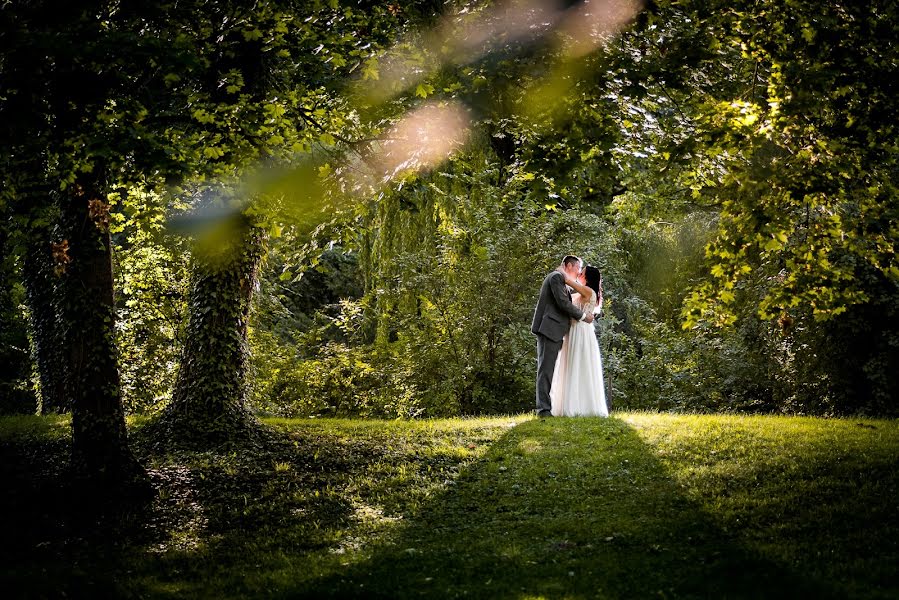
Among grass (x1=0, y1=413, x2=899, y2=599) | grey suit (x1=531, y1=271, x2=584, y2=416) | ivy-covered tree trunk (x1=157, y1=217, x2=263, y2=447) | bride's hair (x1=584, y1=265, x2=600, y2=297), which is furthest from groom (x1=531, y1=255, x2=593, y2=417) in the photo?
ivy-covered tree trunk (x1=157, y1=217, x2=263, y2=447)

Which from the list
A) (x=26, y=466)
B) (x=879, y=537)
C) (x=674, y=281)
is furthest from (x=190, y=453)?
(x=674, y=281)

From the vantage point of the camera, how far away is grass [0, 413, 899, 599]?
522cm

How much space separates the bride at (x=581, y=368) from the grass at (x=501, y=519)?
1.62m

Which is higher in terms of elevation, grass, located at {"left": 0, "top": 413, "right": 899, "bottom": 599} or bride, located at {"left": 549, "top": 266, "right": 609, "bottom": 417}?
bride, located at {"left": 549, "top": 266, "right": 609, "bottom": 417}

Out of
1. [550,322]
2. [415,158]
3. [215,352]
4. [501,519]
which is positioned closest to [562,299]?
[550,322]

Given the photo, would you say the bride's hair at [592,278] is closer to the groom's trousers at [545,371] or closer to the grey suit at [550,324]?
the grey suit at [550,324]

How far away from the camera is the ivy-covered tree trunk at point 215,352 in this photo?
32.4 feet

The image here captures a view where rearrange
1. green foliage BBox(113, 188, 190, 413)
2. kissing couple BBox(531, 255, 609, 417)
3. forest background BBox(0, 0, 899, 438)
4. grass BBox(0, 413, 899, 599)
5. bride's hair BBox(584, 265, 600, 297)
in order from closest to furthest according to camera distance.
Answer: grass BBox(0, 413, 899, 599) < forest background BBox(0, 0, 899, 438) < kissing couple BBox(531, 255, 609, 417) < bride's hair BBox(584, 265, 600, 297) < green foliage BBox(113, 188, 190, 413)

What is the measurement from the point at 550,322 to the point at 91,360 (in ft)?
20.3

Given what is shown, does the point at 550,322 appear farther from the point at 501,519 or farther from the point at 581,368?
the point at 501,519

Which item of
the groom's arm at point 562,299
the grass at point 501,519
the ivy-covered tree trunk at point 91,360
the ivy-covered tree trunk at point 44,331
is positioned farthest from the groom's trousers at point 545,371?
the ivy-covered tree trunk at point 44,331

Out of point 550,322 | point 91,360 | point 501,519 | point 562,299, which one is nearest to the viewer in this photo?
point 501,519

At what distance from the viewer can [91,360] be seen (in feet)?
25.5

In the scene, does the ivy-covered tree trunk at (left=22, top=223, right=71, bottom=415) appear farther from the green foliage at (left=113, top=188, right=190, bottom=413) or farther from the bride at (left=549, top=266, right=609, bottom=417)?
the bride at (left=549, top=266, right=609, bottom=417)
